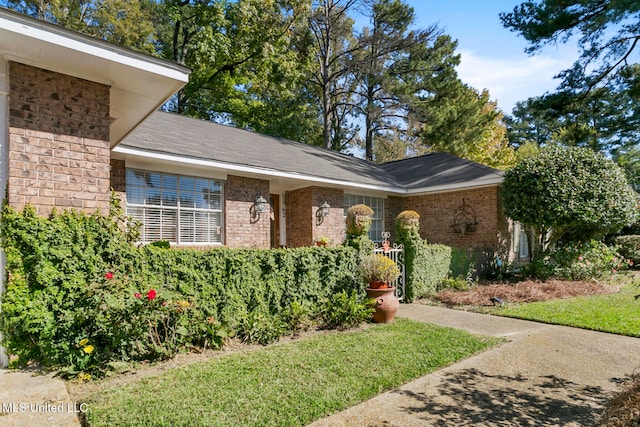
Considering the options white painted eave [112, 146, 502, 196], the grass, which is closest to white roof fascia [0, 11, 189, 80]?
white painted eave [112, 146, 502, 196]

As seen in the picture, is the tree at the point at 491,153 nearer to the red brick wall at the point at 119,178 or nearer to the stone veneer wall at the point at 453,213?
the stone veneer wall at the point at 453,213

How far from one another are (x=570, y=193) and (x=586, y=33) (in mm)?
7644

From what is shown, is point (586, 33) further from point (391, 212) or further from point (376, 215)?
point (376, 215)

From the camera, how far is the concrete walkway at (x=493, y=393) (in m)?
3.12

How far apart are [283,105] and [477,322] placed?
19831mm

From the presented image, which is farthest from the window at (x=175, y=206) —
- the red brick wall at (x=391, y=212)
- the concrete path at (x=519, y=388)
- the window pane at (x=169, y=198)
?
the red brick wall at (x=391, y=212)

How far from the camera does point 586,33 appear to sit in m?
13.5

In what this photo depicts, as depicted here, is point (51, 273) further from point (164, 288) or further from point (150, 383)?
point (150, 383)

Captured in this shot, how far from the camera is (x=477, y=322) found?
6730 millimetres

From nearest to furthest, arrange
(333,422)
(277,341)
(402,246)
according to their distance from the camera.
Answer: (333,422)
(277,341)
(402,246)

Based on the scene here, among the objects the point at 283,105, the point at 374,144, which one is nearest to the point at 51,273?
the point at 283,105

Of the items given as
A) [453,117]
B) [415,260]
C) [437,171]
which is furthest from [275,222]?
[453,117]

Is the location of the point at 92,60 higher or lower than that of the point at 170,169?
higher

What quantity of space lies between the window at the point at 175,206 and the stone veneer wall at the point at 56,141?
3.35m
